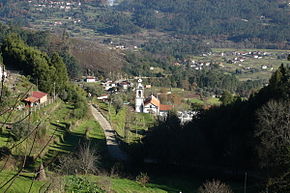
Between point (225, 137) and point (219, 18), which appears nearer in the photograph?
point (225, 137)

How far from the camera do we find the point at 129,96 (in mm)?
37500

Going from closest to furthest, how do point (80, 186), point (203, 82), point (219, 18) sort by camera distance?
point (80, 186) < point (203, 82) < point (219, 18)

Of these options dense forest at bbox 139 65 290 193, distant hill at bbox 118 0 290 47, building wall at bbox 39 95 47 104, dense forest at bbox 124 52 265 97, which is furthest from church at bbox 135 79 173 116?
distant hill at bbox 118 0 290 47

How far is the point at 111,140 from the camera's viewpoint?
17.5m

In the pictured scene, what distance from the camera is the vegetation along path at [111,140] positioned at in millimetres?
15616

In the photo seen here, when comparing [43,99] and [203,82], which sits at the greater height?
[43,99]

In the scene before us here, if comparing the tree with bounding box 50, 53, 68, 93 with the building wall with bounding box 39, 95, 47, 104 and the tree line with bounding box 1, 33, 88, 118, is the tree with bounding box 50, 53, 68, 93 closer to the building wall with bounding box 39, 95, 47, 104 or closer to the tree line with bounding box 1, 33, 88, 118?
the tree line with bounding box 1, 33, 88, 118

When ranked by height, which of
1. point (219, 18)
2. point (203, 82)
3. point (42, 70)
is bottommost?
point (203, 82)

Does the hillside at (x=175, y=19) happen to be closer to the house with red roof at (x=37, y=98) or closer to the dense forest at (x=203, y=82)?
the dense forest at (x=203, y=82)

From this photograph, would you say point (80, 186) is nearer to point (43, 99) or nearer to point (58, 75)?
point (43, 99)

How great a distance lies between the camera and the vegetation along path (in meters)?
15.6

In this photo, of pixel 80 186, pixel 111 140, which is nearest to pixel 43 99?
pixel 111 140

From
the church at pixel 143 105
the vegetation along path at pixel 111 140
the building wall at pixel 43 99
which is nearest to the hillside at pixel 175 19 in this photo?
the church at pixel 143 105

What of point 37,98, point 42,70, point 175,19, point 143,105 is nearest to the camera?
point 37,98
